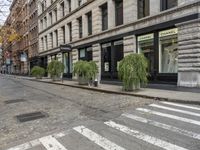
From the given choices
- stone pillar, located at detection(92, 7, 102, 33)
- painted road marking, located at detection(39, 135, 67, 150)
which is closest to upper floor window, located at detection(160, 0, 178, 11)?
stone pillar, located at detection(92, 7, 102, 33)

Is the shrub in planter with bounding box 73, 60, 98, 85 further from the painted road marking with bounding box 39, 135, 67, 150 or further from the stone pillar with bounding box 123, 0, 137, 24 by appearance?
the painted road marking with bounding box 39, 135, 67, 150

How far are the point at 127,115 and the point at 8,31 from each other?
710 cm

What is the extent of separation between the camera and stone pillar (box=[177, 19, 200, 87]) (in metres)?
14.6

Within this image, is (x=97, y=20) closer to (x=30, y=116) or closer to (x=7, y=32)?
(x=7, y=32)

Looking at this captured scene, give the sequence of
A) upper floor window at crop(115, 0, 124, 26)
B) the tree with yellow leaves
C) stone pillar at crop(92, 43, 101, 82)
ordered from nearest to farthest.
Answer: the tree with yellow leaves < upper floor window at crop(115, 0, 124, 26) < stone pillar at crop(92, 43, 101, 82)

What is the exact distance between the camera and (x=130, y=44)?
20484mm

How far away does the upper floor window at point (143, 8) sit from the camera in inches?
764

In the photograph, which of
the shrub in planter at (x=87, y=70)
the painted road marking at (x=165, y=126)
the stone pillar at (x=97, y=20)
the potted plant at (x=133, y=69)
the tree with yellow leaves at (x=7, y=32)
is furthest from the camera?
the stone pillar at (x=97, y=20)

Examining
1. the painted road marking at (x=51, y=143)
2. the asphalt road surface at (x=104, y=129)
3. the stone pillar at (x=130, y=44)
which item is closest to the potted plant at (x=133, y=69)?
the asphalt road surface at (x=104, y=129)

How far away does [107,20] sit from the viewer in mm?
24406

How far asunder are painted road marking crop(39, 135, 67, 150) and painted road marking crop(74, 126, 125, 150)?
75cm

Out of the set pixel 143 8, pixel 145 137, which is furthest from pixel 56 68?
pixel 145 137

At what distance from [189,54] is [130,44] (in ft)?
20.5

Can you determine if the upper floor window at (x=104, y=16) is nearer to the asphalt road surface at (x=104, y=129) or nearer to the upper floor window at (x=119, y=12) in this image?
the upper floor window at (x=119, y=12)
